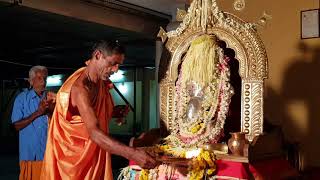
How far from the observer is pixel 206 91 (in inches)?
118

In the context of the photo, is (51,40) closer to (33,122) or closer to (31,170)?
(33,122)

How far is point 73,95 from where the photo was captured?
2.59m

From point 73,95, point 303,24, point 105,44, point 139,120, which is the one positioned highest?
point 303,24

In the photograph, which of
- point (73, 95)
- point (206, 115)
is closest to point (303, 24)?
point (206, 115)

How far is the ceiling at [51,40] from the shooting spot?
5.93m

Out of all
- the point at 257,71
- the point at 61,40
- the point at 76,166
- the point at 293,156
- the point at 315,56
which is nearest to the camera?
the point at 76,166

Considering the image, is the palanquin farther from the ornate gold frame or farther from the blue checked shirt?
the blue checked shirt

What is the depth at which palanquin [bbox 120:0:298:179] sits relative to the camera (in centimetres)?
279

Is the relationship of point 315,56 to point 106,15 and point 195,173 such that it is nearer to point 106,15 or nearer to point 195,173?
point 195,173

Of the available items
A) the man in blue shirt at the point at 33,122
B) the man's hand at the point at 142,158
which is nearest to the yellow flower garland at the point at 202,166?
the man's hand at the point at 142,158

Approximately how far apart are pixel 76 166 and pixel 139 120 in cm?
938

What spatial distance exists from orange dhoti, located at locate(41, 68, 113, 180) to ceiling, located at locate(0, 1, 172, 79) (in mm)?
2522

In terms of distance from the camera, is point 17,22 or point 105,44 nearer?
point 105,44

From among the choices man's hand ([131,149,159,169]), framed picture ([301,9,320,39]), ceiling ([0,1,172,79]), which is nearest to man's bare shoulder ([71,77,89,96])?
man's hand ([131,149,159,169])
